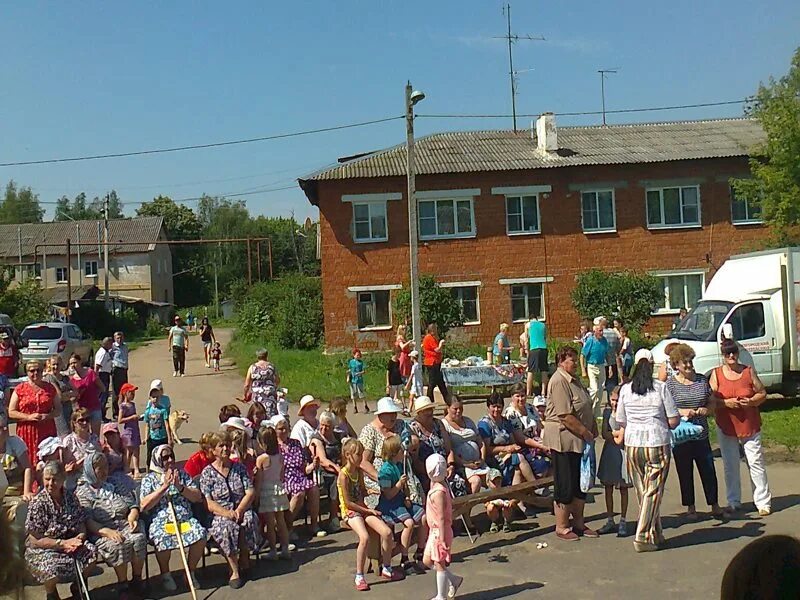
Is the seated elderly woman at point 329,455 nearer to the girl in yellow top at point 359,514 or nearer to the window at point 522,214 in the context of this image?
the girl in yellow top at point 359,514

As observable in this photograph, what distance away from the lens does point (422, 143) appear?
3453cm

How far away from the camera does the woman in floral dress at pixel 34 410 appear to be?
35.6ft

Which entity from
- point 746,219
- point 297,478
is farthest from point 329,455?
point 746,219

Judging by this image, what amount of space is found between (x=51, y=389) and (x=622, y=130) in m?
29.5

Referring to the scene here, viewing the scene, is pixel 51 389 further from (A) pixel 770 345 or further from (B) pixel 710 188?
(B) pixel 710 188

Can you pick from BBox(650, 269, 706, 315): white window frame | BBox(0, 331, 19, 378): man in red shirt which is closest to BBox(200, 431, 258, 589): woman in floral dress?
BBox(0, 331, 19, 378): man in red shirt

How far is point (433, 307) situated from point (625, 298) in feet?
21.3

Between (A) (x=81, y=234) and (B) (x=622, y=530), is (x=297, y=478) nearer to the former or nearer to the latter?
(B) (x=622, y=530)

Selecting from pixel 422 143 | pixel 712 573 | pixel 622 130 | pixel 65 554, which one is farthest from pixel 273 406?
pixel 622 130

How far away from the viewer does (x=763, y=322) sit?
56.5 ft

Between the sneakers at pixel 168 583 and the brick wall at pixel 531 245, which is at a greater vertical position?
the brick wall at pixel 531 245

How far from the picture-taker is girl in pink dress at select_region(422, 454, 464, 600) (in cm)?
738

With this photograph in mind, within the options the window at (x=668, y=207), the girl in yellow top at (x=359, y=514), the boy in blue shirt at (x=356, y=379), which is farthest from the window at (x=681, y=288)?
the girl in yellow top at (x=359, y=514)

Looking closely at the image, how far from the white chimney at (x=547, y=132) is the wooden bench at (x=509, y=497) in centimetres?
2413
